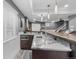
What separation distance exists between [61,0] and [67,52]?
4933mm

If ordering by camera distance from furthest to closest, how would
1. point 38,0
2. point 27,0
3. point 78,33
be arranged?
point 38,0 → point 27,0 → point 78,33

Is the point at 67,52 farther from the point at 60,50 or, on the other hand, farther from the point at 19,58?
the point at 19,58

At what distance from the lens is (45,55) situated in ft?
5.37

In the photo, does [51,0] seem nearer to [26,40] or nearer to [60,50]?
[26,40]

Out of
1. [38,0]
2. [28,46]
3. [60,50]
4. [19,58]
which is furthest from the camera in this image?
[38,0]

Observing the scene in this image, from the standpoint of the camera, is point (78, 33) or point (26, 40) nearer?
point (78, 33)

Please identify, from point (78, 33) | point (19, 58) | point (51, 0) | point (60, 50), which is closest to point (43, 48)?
point (60, 50)

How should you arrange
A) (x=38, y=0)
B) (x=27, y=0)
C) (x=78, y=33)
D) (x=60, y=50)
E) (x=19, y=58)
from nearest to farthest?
(x=78, y=33) → (x=60, y=50) → (x=19, y=58) → (x=27, y=0) → (x=38, y=0)

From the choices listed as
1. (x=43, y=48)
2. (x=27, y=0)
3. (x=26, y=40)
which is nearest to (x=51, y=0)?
(x=27, y=0)

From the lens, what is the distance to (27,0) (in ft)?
17.9

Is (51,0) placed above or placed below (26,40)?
above

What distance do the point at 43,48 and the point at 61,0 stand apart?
16.2 feet

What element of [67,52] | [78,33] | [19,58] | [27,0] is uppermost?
[27,0]

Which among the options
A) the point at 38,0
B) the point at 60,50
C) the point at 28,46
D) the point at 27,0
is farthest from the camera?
the point at 38,0
